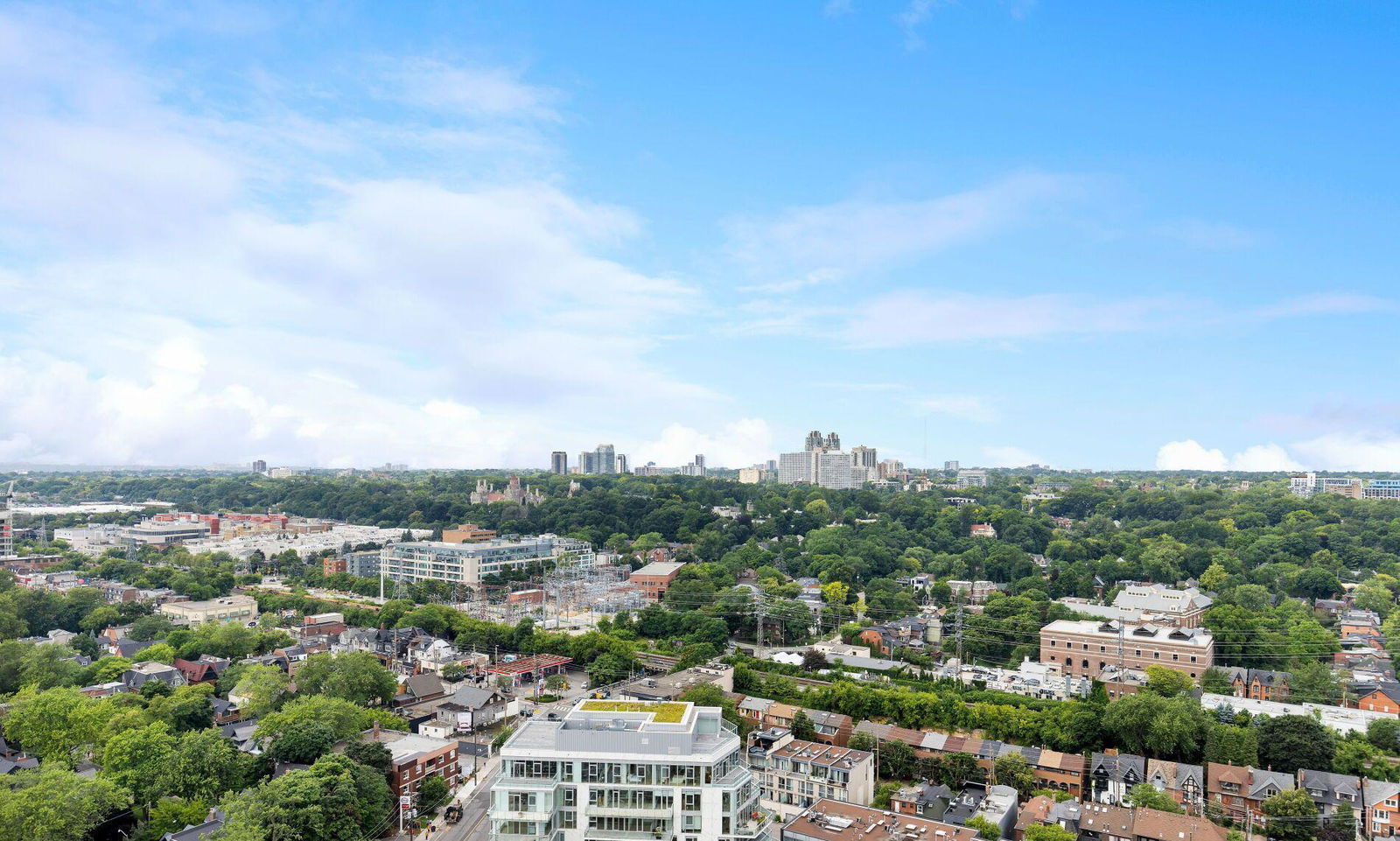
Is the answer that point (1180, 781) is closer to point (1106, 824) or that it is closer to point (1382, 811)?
point (1106, 824)

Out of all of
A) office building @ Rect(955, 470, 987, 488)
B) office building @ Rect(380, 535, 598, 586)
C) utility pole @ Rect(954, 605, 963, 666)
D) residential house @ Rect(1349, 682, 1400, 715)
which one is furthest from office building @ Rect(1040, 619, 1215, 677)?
office building @ Rect(955, 470, 987, 488)

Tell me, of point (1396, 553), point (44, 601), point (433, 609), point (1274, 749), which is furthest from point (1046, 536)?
point (44, 601)

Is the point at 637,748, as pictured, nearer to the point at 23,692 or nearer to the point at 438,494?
the point at 23,692

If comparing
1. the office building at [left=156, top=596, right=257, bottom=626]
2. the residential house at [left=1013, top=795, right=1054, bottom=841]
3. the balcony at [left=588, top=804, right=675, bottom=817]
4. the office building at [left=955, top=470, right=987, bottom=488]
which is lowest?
the residential house at [left=1013, top=795, right=1054, bottom=841]

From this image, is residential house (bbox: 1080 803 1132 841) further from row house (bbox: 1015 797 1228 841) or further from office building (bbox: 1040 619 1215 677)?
office building (bbox: 1040 619 1215 677)

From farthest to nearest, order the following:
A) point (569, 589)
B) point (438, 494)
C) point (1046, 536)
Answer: point (438, 494), point (1046, 536), point (569, 589)

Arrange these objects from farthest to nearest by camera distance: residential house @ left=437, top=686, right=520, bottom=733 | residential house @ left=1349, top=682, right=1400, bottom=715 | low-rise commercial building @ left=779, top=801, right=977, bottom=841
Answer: residential house @ left=1349, top=682, right=1400, bottom=715, residential house @ left=437, top=686, right=520, bottom=733, low-rise commercial building @ left=779, top=801, right=977, bottom=841
